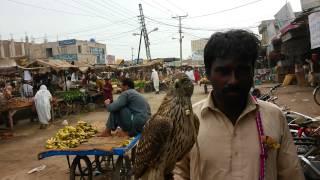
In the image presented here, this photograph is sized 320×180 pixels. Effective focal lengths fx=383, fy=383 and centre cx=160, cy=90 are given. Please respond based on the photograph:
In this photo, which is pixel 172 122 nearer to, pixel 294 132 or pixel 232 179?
pixel 232 179

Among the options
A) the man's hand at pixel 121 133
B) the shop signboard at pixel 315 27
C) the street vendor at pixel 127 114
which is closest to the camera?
the man's hand at pixel 121 133

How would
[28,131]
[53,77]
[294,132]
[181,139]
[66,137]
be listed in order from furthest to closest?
[53,77] < [28,131] < [66,137] < [294,132] < [181,139]

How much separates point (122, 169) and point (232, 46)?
503cm

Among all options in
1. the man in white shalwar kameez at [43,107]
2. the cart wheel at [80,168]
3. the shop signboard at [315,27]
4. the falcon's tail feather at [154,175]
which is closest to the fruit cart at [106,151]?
the cart wheel at [80,168]

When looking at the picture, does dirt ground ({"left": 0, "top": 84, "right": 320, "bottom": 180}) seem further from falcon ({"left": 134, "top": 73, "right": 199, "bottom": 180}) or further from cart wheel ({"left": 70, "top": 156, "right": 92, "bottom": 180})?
falcon ({"left": 134, "top": 73, "right": 199, "bottom": 180})

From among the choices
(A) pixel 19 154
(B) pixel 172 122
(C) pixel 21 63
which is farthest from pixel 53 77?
(B) pixel 172 122

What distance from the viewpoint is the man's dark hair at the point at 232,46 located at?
174 cm

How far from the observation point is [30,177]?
→ 7988 mm

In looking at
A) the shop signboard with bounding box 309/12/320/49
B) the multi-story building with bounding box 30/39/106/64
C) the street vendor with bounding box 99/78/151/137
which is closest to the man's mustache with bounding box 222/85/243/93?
the street vendor with bounding box 99/78/151/137

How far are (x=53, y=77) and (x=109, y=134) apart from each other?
17071 mm

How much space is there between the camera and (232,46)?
A: 174 centimetres


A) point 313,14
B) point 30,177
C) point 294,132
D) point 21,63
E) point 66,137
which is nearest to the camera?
Result: point 294,132

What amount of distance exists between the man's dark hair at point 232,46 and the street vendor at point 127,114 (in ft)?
17.4

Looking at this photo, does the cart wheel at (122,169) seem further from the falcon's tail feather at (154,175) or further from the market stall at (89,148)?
the falcon's tail feather at (154,175)
